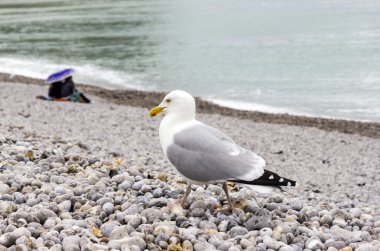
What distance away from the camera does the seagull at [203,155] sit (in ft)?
19.3

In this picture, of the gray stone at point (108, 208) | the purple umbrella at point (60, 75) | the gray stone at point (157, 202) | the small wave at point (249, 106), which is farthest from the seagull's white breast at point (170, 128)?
the small wave at point (249, 106)

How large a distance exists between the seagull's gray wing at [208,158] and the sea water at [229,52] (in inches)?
664

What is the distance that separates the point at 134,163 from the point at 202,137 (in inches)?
199

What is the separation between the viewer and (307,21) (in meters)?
54.7

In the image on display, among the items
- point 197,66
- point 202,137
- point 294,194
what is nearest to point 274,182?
point 202,137

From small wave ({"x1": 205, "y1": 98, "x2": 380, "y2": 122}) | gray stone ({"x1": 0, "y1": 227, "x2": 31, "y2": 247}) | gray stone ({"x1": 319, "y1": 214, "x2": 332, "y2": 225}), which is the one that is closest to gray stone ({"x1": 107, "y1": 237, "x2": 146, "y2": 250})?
gray stone ({"x1": 0, "y1": 227, "x2": 31, "y2": 247})

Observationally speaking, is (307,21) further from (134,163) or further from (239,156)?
(239,156)

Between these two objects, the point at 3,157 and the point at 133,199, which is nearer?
the point at 133,199

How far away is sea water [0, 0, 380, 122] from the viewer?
27.1 meters

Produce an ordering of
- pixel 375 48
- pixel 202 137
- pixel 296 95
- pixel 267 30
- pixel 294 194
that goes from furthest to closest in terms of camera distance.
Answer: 1. pixel 267 30
2. pixel 375 48
3. pixel 296 95
4. pixel 294 194
5. pixel 202 137

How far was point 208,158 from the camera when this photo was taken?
6062 millimetres

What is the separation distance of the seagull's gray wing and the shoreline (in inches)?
555

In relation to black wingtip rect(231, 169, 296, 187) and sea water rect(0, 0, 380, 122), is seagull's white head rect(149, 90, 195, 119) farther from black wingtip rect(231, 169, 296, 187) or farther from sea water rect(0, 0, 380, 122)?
sea water rect(0, 0, 380, 122)

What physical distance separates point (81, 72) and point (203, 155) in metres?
29.3
